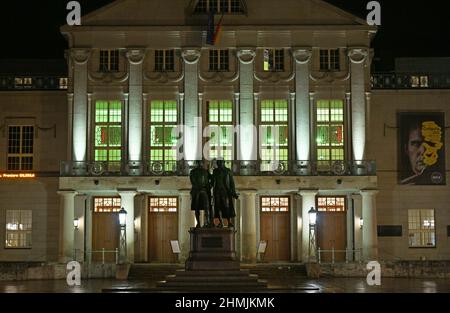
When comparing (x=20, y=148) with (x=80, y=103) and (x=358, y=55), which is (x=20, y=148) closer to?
(x=80, y=103)

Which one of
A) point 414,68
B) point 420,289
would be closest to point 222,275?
point 420,289

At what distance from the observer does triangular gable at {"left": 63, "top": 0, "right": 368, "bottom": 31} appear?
1992 inches

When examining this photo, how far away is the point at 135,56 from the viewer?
166ft

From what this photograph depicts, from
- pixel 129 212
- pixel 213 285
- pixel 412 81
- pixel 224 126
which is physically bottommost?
pixel 213 285

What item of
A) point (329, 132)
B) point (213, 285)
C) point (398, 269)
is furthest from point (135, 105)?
point (213, 285)

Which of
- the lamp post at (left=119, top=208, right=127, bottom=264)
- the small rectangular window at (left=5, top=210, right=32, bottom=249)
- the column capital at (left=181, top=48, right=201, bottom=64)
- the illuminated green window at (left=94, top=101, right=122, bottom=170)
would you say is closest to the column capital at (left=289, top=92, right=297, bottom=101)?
the column capital at (left=181, top=48, right=201, bottom=64)

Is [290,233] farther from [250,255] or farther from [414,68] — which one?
[414,68]

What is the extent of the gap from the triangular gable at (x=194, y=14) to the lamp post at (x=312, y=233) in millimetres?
9720

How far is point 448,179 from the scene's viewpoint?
5278 centimetres

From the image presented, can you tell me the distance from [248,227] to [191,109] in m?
6.51

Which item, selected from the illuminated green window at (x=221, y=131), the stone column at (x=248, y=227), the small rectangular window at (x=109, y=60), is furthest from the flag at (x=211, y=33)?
the stone column at (x=248, y=227)

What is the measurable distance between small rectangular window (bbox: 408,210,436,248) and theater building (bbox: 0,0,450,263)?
2348 millimetres

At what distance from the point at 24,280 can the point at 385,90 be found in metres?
21.4

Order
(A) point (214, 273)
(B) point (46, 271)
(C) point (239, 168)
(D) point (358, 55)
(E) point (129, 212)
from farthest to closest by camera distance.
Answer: (D) point (358, 55) < (C) point (239, 168) < (E) point (129, 212) < (B) point (46, 271) < (A) point (214, 273)
